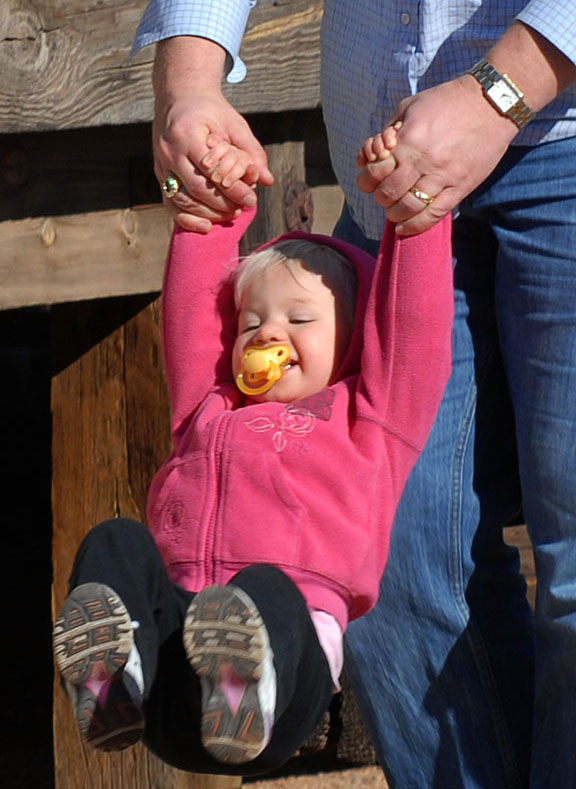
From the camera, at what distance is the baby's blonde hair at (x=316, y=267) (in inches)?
91.6

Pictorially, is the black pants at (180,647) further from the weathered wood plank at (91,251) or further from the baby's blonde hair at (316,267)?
the weathered wood plank at (91,251)

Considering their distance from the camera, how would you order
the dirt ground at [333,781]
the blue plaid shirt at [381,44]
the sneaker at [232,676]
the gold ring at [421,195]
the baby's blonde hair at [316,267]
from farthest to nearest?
the dirt ground at [333,781], the baby's blonde hair at [316,267], the blue plaid shirt at [381,44], the gold ring at [421,195], the sneaker at [232,676]

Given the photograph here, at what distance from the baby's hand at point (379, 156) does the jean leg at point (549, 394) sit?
0.86 feet

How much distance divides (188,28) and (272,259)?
1.31 feet

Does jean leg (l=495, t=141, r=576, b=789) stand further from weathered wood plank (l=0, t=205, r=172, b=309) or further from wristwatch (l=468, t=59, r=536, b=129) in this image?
weathered wood plank (l=0, t=205, r=172, b=309)

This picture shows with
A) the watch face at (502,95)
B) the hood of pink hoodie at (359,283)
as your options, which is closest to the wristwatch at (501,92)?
the watch face at (502,95)

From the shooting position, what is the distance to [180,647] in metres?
1.99

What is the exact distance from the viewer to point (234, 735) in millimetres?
1795

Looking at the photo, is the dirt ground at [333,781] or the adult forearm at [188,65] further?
the dirt ground at [333,781]

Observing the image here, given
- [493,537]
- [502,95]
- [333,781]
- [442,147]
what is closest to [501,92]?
[502,95]

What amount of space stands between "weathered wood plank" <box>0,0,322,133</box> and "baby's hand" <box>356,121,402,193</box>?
113cm

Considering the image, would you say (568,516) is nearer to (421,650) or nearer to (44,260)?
(421,650)

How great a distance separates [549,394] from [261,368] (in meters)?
0.45

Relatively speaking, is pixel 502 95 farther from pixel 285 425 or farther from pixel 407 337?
pixel 285 425
